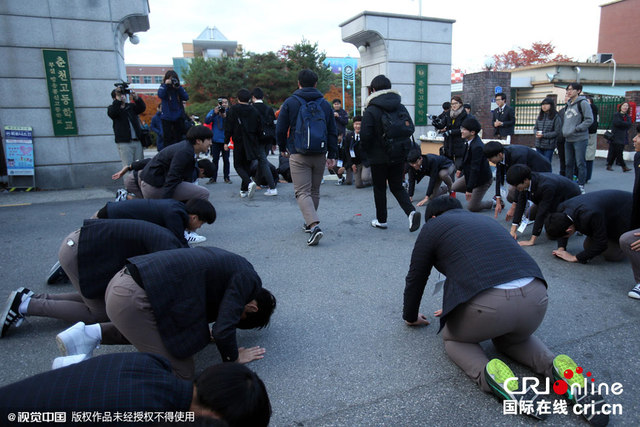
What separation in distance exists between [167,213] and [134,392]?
1.95 metres

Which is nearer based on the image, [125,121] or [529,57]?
[125,121]

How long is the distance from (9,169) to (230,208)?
4.69 m

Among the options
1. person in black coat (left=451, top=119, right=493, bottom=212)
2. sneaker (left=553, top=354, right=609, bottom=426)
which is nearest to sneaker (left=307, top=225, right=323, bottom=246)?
person in black coat (left=451, top=119, right=493, bottom=212)

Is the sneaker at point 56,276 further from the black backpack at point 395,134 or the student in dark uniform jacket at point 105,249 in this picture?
the black backpack at point 395,134

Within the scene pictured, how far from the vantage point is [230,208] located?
680 cm

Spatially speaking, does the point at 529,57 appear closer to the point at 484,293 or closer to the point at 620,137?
the point at 620,137

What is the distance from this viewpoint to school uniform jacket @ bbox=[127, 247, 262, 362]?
2.20 m

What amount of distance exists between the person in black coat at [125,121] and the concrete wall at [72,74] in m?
0.83

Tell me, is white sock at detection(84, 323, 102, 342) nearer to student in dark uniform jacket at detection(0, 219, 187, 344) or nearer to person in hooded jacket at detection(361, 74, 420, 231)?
student in dark uniform jacket at detection(0, 219, 187, 344)

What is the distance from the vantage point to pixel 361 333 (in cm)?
299

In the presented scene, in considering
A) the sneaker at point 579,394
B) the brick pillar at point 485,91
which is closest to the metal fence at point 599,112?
the brick pillar at point 485,91

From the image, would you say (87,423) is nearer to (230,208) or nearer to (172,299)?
(172,299)

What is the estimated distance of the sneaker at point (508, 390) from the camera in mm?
2117

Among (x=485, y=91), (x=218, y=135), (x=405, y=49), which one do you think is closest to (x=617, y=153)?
(x=485, y=91)
